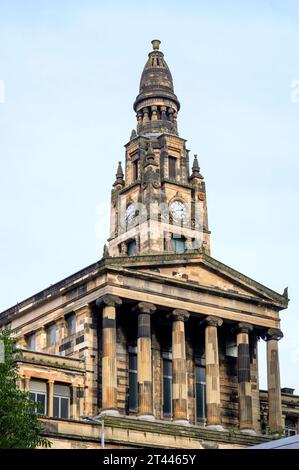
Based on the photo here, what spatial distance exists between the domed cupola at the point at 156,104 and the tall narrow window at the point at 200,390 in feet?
80.5

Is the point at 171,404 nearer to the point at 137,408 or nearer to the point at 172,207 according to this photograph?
the point at 137,408

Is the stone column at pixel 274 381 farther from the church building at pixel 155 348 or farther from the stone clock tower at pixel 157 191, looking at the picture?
the stone clock tower at pixel 157 191

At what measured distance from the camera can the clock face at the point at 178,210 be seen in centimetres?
10100

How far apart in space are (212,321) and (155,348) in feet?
16.3

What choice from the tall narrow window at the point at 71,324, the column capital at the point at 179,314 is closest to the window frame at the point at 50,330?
the tall narrow window at the point at 71,324

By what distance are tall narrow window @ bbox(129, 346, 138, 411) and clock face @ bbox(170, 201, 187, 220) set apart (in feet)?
57.9

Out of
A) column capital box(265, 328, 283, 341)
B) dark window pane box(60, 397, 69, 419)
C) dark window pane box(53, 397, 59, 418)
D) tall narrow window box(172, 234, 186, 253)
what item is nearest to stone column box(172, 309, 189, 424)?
dark window pane box(60, 397, 69, 419)

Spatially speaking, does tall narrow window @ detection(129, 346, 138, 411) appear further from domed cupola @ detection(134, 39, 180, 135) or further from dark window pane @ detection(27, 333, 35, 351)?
domed cupola @ detection(134, 39, 180, 135)

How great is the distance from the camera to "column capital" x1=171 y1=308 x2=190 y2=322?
8712 cm

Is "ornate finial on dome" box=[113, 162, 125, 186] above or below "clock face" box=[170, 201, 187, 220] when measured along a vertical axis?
above

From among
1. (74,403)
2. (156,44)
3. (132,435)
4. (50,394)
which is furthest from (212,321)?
(156,44)

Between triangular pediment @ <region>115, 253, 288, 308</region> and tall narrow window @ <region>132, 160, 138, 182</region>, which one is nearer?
triangular pediment @ <region>115, 253, 288, 308</region>
